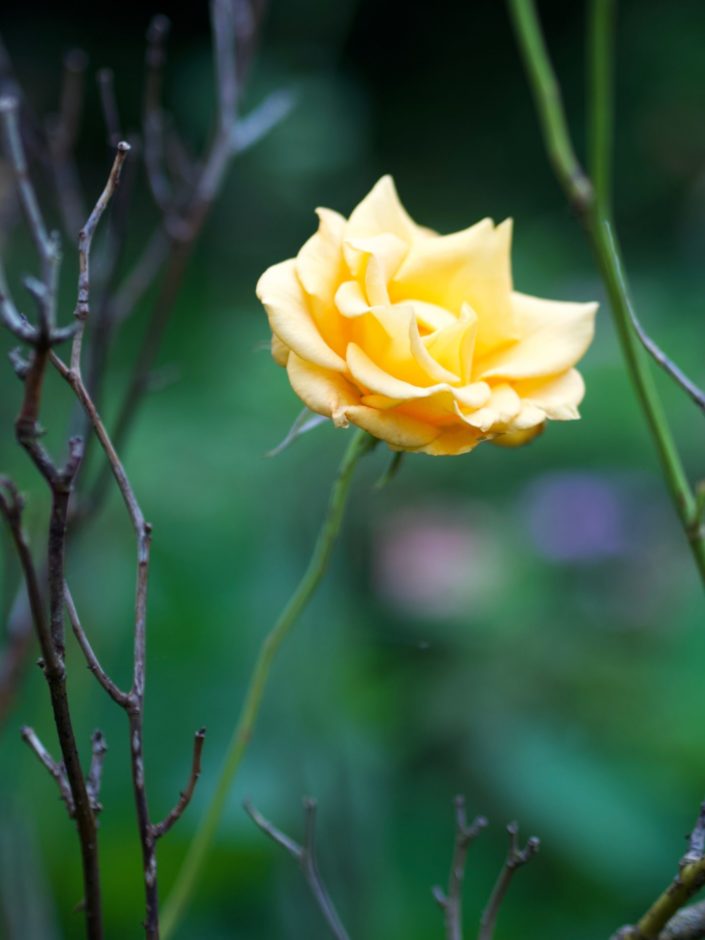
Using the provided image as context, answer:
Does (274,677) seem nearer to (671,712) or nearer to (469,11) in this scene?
(671,712)

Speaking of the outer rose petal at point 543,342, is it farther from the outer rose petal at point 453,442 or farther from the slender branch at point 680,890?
the slender branch at point 680,890

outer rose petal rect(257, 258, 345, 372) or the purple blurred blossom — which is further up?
outer rose petal rect(257, 258, 345, 372)

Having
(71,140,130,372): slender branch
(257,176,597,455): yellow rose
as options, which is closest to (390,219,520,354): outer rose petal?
(257,176,597,455): yellow rose

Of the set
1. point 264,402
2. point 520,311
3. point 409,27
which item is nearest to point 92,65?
point 409,27

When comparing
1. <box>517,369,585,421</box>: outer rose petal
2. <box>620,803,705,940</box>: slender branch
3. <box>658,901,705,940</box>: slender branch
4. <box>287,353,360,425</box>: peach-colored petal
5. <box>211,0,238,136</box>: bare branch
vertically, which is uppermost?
<box>211,0,238,136</box>: bare branch

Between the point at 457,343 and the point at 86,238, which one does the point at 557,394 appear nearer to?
the point at 457,343

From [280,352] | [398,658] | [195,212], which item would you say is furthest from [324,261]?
[398,658]

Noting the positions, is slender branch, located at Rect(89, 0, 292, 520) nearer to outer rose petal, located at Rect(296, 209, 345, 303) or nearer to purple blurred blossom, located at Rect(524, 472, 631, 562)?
outer rose petal, located at Rect(296, 209, 345, 303)
